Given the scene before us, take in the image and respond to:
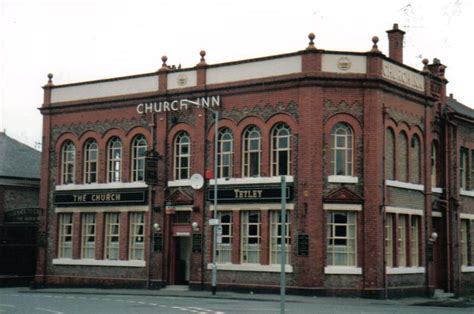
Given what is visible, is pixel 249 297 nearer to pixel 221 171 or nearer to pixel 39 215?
pixel 221 171

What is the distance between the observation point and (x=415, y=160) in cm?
3550

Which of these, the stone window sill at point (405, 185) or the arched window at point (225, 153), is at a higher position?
the arched window at point (225, 153)

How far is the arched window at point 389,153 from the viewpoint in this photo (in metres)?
33.2

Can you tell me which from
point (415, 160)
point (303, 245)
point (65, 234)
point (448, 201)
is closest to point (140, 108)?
point (65, 234)

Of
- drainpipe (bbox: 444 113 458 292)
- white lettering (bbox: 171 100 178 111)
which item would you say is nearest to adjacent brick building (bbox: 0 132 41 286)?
white lettering (bbox: 171 100 178 111)

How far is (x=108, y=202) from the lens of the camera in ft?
124

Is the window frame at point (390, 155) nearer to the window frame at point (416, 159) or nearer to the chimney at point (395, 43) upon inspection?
the window frame at point (416, 159)

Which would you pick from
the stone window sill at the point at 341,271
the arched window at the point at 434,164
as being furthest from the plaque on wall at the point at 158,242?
the arched window at the point at 434,164

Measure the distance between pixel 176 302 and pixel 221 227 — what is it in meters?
6.49

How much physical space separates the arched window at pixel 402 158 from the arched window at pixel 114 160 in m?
13.1

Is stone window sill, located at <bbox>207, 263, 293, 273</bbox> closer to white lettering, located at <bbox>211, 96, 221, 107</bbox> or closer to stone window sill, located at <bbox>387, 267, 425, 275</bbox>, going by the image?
stone window sill, located at <bbox>387, 267, 425, 275</bbox>

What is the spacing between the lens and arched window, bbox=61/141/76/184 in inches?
1563

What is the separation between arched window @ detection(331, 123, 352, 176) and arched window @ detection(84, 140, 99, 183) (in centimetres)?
1254

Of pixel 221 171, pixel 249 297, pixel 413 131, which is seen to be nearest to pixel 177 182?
pixel 221 171
